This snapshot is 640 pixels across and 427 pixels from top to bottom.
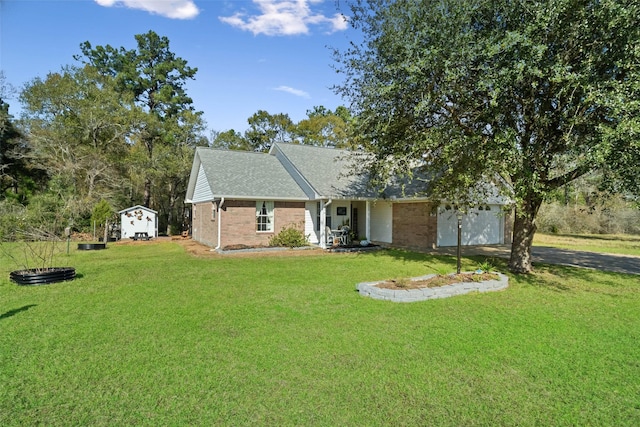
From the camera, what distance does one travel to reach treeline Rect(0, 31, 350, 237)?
2277 centimetres

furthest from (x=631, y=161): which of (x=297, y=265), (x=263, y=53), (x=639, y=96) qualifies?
(x=263, y=53)

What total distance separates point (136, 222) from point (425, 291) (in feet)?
64.7

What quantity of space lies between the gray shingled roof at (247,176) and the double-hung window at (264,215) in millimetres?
579

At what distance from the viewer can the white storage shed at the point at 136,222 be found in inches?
843

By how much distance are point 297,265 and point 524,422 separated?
9.06 m

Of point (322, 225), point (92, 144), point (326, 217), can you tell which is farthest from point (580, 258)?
point (92, 144)

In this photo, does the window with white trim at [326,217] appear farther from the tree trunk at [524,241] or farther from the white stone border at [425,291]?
the white stone border at [425,291]

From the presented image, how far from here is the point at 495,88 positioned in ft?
26.2

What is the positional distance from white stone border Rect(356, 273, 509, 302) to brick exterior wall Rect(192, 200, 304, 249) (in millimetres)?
9154

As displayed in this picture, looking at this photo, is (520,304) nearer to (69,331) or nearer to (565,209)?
(69,331)

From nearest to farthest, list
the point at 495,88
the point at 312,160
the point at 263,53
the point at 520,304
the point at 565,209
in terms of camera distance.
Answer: the point at 520,304, the point at 495,88, the point at 263,53, the point at 312,160, the point at 565,209

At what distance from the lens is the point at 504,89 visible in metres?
8.43

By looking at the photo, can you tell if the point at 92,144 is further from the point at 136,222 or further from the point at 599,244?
the point at 599,244

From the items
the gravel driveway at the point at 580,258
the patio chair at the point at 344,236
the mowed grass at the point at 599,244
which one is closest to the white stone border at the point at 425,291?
the gravel driveway at the point at 580,258
